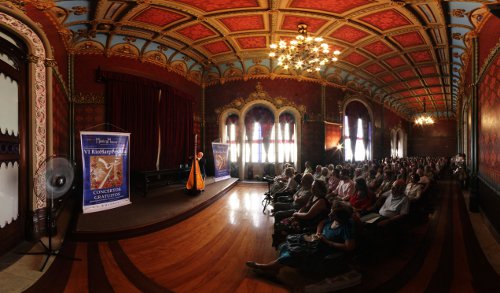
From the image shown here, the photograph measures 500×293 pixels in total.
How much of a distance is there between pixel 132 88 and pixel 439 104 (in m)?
19.0

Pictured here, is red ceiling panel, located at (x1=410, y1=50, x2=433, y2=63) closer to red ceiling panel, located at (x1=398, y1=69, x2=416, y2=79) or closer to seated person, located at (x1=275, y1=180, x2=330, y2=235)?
red ceiling panel, located at (x1=398, y1=69, x2=416, y2=79)

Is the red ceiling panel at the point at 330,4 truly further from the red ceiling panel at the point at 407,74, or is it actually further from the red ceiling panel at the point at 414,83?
the red ceiling panel at the point at 414,83

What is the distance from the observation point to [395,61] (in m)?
9.16

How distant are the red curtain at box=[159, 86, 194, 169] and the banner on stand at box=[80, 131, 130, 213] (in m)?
2.99

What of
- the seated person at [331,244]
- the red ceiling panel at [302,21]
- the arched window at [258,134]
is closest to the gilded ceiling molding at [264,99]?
the arched window at [258,134]

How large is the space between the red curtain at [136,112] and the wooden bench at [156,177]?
36 cm

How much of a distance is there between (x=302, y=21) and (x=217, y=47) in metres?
3.00

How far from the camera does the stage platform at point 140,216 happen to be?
408 centimetres

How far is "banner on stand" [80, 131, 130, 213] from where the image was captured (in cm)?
491

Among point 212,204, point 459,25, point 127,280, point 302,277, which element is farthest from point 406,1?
point 127,280

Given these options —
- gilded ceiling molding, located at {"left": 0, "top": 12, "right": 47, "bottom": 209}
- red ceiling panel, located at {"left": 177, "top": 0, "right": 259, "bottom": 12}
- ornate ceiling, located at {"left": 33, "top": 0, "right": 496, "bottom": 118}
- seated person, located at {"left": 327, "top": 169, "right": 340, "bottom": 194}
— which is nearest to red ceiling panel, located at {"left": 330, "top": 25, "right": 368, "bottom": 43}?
ornate ceiling, located at {"left": 33, "top": 0, "right": 496, "bottom": 118}

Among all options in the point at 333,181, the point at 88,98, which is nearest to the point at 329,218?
the point at 333,181

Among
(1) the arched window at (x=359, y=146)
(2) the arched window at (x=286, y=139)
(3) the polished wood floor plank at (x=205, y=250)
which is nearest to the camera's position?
(3) the polished wood floor plank at (x=205, y=250)

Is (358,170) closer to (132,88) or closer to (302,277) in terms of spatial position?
(302,277)
